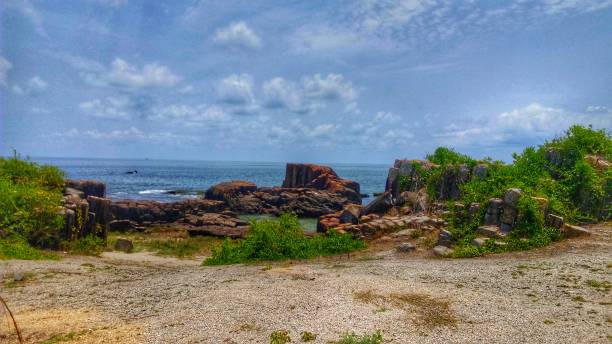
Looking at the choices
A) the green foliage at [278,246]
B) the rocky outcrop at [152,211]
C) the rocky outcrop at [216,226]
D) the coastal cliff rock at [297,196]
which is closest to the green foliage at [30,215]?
the green foliage at [278,246]

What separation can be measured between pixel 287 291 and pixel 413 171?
19.5 meters

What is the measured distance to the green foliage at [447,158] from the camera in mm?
26352

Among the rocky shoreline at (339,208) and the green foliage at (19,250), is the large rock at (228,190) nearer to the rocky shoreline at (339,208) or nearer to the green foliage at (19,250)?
the rocky shoreline at (339,208)

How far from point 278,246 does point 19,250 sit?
33.8 ft

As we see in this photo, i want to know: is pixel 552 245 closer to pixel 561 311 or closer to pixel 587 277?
pixel 587 277

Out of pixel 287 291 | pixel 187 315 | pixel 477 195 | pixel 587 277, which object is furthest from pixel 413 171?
pixel 187 315

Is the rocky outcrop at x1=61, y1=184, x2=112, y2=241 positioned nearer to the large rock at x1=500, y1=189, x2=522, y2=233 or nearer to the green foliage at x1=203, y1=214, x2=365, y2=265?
the green foliage at x1=203, y1=214, x2=365, y2=265

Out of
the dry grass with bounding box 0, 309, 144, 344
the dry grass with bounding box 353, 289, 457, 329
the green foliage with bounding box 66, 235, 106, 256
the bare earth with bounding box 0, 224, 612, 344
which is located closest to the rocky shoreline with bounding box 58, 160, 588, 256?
the green foliage with bounding box 66, 235, 106, 256

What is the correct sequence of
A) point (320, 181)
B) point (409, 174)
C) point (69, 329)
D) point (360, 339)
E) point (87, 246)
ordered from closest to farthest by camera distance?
point (360, 339)
point (69, 329)
point (87, 246)
point (409, 174)
point (320, 181)

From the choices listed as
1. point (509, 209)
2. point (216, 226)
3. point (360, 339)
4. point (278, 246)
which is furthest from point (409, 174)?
point (360, 339)

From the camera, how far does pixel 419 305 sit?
1016 cm

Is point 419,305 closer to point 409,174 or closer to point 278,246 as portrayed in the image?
point 278,246

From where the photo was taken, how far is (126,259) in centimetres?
2084

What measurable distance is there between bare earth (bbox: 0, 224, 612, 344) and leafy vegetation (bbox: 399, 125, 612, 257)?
149 cm
